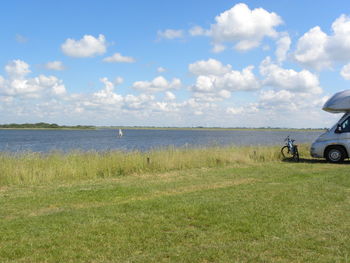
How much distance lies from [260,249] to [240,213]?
1873 millimetres

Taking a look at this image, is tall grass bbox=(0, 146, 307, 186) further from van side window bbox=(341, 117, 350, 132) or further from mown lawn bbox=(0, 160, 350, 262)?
van side window bbox=(341, 117, 350, 132)

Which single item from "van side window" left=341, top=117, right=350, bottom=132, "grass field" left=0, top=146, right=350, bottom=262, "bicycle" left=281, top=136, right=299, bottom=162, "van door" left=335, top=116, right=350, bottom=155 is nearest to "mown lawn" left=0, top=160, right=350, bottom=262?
"grass field" left=0, top=146, right=350, bottom=262

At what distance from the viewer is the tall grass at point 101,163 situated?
1211 cm

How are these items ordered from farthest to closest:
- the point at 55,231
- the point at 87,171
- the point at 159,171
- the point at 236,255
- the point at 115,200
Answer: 1. the point at 159,171
2. the point at 87,171
3. the point at 115,200
4. the point at 55,231
5. the point at 236,255

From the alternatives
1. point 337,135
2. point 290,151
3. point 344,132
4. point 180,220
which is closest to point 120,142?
point 290,151

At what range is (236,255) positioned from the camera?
4.53m

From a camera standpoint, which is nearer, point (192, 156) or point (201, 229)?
point (201, 229)

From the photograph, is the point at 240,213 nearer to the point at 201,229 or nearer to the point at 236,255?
the point at 201,229

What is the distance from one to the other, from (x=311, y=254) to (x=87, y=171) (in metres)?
9.89

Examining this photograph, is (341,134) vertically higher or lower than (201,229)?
higher

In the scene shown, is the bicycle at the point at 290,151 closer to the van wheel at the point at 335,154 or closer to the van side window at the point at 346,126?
the van wheel at the point at 335,154

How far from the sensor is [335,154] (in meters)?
16.4

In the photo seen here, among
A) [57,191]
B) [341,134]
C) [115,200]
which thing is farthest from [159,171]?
[341,134]

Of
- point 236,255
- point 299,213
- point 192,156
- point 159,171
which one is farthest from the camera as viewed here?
point 192,156
